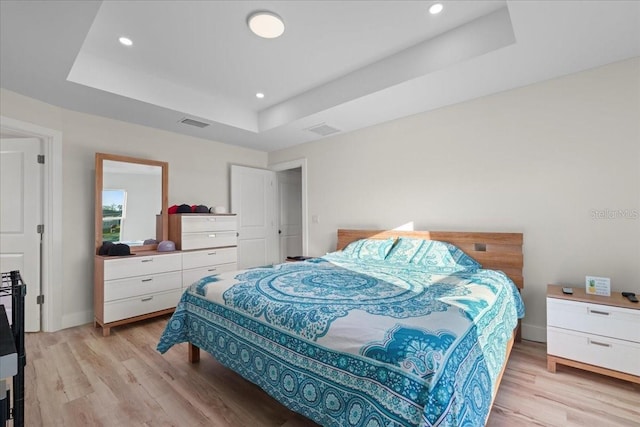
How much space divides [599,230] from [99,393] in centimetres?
396

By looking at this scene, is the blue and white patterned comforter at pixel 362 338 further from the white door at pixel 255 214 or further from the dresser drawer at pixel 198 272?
the white door at pixel 255 214

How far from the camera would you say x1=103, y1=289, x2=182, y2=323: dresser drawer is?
9.53ft

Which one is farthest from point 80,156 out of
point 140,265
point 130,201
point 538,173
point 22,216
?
point 538,173

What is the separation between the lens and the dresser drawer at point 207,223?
356cm

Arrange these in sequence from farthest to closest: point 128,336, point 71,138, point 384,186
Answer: point 384,186 → point 71,138 → point 128,336

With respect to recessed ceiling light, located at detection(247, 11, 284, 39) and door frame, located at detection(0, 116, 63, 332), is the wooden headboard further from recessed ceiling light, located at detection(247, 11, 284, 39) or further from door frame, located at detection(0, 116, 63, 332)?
door frame, located at detection(0, 116, 63, 332)

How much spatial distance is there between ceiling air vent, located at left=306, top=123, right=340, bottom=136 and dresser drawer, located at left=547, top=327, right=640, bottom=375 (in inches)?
120

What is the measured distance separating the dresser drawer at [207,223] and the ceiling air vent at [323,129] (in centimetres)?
168

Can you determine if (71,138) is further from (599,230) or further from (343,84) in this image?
(599,230)

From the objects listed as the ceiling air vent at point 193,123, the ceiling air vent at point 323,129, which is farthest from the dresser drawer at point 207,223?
the ceiling air vent at point 323,129

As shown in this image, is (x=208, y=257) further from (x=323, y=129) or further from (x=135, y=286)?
(x=323, y=129)

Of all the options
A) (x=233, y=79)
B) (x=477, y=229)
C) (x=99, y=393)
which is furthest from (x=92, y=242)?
(x=477, y=229)

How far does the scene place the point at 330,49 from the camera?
250 cm

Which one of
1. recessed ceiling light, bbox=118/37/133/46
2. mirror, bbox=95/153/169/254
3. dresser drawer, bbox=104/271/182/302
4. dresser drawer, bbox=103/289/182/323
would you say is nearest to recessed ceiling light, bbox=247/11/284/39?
recessed ceiling light, bbox=118/37/133/46
